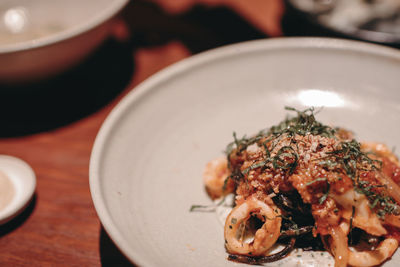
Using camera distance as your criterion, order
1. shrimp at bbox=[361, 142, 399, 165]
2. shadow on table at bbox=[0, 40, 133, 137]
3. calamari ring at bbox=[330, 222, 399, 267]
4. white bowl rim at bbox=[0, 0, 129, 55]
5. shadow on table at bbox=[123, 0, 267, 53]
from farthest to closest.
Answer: shadow on table at bbox=[123, 0, 267, 53], shadow on table at bbox=[0, 40, 133, 137], white bowl rim at bbox=[0, 0, 129, 55], shrimp at bbox=[361, 142, 399, 165], calamari ring at bbox=[330, 222, 399, 267]

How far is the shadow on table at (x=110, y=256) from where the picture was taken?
1865 millimetres

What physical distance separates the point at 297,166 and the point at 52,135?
6.35 ft

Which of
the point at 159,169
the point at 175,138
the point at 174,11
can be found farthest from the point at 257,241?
the point at 174,11

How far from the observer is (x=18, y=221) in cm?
215

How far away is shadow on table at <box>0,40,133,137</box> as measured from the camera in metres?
2.88

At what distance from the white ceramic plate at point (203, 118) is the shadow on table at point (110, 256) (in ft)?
0.73

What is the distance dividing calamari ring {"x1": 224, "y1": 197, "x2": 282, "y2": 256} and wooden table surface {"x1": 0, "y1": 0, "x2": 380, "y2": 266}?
584 mm

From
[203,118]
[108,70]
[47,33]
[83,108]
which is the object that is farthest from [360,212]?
[47,33]

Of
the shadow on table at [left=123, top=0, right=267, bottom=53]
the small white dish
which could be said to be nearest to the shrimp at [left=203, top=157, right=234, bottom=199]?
the small white dish

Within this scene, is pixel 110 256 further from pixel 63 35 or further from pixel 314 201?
pixel 63 35

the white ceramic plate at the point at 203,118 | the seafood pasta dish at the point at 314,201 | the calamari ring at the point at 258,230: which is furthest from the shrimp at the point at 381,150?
the calamari ring at the point at 258,230

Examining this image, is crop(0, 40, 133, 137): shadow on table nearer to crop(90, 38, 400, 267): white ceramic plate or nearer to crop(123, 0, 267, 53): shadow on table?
crop(123, 0, 267, 53): shadow on table

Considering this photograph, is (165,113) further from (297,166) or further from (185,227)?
(297,166)

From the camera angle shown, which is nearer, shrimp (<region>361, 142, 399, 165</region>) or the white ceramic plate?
the white ceramic plate
